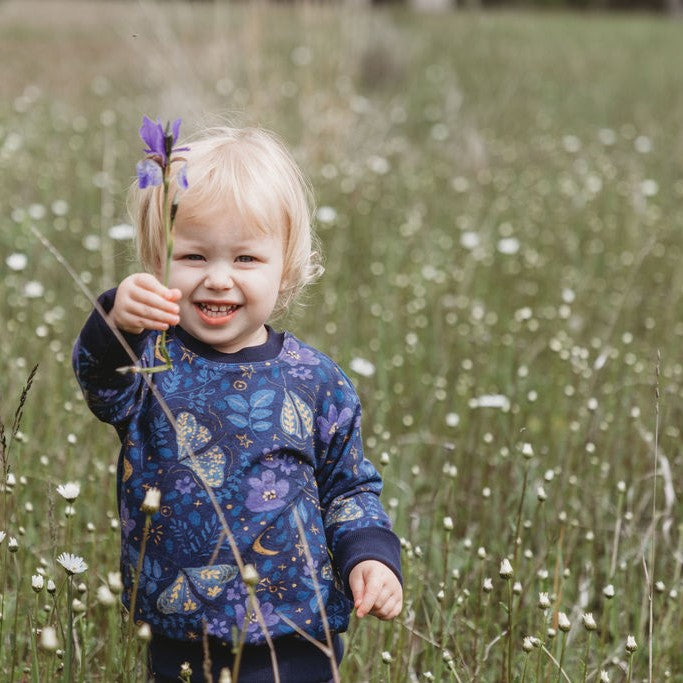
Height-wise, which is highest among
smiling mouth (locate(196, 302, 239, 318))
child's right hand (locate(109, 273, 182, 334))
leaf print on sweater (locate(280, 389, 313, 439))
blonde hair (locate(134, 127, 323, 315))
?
blonde hair (locate(134, 127, 323, 315))

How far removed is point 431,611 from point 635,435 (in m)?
1.30

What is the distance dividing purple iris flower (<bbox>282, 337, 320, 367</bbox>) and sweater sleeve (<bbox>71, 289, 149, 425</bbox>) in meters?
0.31

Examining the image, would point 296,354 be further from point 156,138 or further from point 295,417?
point 156,138

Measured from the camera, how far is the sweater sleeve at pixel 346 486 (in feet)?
6.79

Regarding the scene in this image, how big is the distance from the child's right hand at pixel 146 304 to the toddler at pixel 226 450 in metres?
0.02

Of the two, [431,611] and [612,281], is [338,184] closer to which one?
[612,281]

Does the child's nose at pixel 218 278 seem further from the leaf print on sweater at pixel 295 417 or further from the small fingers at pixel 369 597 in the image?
the small fingers at pixel 369 597

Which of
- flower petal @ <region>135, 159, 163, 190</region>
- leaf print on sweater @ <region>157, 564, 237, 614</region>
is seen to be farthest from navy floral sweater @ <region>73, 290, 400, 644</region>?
flower petal @ <region>135, 159, 163, 190</region>

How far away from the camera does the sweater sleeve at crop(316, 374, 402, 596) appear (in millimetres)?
2068

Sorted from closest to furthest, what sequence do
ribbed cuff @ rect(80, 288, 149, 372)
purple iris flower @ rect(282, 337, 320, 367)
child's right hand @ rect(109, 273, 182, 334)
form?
child's right hand @ rect(109, 273, 182, 334) < ribbed cuff @ rect(80, 288, 149, 372) < purple iris flower @ rect(282, 337, 320, 367)

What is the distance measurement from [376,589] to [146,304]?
69 cm

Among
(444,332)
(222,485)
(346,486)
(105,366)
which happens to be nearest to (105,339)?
(105,366)

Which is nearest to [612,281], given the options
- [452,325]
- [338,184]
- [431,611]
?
[452,325]

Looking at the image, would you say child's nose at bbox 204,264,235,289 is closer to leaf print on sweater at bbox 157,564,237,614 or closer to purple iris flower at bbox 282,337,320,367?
purple iris flower at bbox 282,337,320,367
